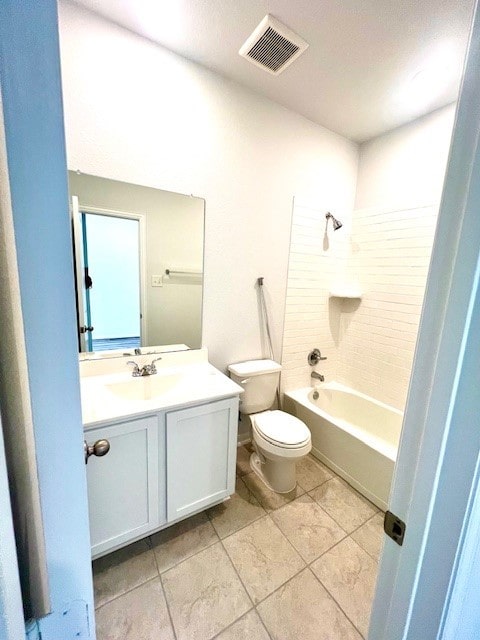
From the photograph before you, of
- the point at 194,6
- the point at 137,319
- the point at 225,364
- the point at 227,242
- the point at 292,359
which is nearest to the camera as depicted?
the point at 194,6

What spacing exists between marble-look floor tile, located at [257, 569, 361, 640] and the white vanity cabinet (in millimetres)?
509

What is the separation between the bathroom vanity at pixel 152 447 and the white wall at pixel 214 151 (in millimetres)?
579

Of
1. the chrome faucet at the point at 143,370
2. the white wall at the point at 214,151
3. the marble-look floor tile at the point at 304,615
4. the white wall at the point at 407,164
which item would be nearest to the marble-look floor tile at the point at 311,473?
the marble-look floor tile at the point at 304,615

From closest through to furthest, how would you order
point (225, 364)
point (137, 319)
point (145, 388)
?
point (145, 388), point (137, 319), point (225, 364)

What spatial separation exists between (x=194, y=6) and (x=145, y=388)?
Result: 195 centimetres

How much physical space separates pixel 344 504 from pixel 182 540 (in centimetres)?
105

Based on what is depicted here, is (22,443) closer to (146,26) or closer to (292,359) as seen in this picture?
(146,26)

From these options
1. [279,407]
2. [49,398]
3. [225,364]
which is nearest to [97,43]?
[49,398]

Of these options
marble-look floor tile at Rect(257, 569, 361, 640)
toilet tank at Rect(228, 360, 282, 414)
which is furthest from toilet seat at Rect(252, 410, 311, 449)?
marble-look floor tile at Rect(257, 569, 361, 640)

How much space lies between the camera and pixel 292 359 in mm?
2350

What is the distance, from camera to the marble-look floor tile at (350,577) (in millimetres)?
1156

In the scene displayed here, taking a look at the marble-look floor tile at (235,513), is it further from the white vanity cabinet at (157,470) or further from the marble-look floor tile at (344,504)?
the marble-look floor tile at (344,504)

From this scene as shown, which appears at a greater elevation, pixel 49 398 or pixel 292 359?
pixel 49 398

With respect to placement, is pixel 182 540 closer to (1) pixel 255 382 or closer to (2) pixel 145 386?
(2) pixel 145 386
